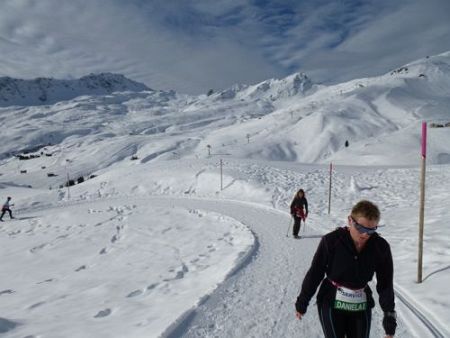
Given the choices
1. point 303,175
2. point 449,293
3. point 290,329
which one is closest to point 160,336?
point 290,329

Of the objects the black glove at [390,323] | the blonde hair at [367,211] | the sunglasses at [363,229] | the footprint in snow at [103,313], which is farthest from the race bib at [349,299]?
the footprint in snow at [103,313]

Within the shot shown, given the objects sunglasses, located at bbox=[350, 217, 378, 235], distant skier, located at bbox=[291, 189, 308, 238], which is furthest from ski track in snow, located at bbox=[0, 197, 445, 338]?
sunglasses, located at bbox=[350, 217, 378, 235]

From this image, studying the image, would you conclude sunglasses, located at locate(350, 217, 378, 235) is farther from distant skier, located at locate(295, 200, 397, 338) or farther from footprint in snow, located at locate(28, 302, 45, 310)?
footprint in snow, located at locate(28, 302, 45, 310)

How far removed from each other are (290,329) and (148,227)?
43.2ft

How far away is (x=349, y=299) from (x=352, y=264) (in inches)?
15.4

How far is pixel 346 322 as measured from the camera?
12.4 feet

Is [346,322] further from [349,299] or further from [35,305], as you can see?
[35,305]

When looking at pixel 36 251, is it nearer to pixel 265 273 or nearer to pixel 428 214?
pixel 265 273

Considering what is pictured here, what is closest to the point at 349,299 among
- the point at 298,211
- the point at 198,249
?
the point at 298,211

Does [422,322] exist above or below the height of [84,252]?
above

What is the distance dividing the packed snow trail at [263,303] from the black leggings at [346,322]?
2.67 metres

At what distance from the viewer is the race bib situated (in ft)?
12.0

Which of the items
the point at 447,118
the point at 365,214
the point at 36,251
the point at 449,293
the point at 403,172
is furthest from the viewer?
the point at 447,118

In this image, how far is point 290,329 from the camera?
641cm
